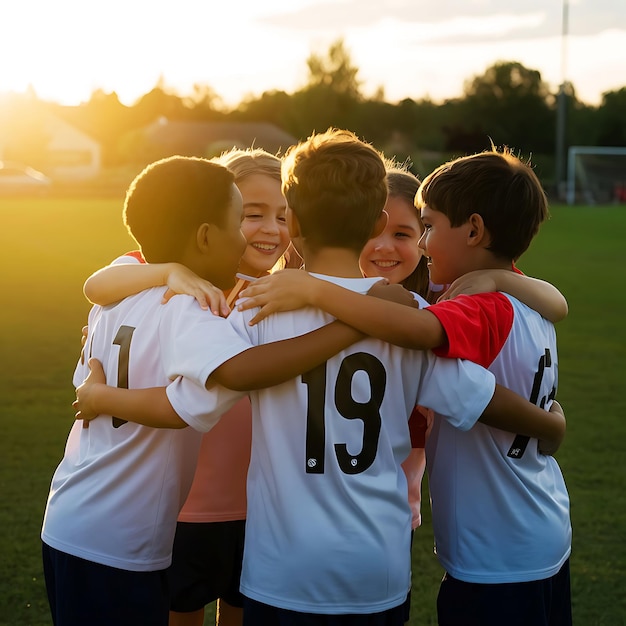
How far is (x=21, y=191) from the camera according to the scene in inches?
1758

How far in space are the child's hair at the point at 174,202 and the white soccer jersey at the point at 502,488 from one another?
669 mm

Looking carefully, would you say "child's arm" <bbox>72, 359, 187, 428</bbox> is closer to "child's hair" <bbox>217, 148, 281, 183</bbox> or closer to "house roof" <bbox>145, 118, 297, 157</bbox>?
"child's hair" <bbox>217, 148, 281, 183</bbox>

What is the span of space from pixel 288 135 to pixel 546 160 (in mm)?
27760

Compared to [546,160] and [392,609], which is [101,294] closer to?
[392,609]

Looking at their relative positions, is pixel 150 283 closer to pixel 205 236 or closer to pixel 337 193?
pixel 205 236

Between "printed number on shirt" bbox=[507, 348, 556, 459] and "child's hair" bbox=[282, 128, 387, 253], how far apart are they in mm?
598

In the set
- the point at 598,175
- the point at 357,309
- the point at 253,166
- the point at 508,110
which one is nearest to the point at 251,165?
the point at 253,166

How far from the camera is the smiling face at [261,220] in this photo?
312cm

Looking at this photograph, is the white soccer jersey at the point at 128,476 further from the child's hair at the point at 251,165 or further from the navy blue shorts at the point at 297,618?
the child's hair at the point at 251,165

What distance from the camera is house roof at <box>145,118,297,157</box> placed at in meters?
74.7

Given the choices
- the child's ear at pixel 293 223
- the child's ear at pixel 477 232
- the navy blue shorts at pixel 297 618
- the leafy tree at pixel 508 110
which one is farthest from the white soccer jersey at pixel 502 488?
the leafy tree at pixel 508 110

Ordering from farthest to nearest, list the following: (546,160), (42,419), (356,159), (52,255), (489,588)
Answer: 1. (546,160)
2. (52,255)
3. (42,419)
4. (489,588)
5. (356,159)

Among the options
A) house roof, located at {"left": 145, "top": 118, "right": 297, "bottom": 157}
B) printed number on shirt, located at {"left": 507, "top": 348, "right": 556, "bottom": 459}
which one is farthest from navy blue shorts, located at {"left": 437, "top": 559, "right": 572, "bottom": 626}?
house roof, located at {"left": 145, "top": 118, "right": 297, "bottom": 157}

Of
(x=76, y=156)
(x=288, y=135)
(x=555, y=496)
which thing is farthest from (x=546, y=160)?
(x=555, y=496)
